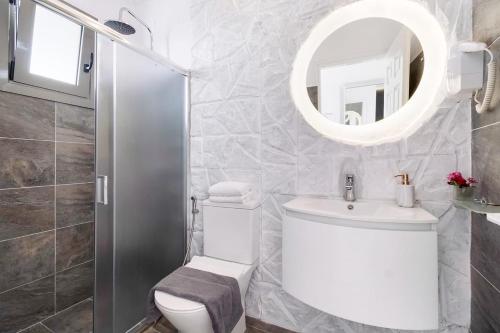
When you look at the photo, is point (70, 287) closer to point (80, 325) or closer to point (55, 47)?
point (80, 325)

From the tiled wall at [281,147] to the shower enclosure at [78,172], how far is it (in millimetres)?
375

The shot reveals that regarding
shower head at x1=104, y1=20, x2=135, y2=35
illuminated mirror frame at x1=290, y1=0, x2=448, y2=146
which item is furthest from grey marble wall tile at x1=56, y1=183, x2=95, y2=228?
illuminated mirror frame at x1=290, y1=0, x2=448, y2=146

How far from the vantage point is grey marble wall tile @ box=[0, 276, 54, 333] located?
134cm

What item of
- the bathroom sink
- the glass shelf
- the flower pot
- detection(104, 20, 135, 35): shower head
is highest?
detection(104, 20, 135, 35): shower head

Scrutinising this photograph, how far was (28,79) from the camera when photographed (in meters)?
1.38

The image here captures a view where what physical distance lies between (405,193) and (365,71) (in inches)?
30.1

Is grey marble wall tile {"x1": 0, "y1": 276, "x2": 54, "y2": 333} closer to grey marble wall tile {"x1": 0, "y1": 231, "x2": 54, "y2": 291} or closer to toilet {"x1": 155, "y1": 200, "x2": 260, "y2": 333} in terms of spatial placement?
grey marble wall tile {"x1": 0, "y1": 231, "x2": 54, "y2": 291}

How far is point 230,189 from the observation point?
158 cm

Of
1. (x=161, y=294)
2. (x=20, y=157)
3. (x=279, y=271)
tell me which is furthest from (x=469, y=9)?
(x=20, y=157)

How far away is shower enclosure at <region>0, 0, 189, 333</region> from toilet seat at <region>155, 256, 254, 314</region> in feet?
1.16

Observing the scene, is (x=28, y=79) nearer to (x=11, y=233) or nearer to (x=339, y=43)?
(x=11, y=233)

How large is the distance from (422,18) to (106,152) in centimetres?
193

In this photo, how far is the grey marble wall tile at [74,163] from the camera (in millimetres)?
1547

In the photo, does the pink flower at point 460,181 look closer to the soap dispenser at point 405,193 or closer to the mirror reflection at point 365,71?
the soap dispenser at point 405,193
